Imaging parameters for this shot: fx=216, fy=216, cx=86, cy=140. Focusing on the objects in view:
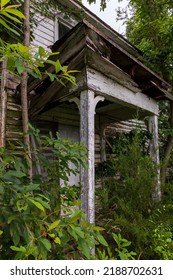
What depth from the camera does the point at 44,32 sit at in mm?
5242

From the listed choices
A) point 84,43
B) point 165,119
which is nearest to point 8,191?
point 84,43

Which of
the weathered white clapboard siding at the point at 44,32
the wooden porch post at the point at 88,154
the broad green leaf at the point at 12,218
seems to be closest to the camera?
the broad green leaf at the point at 12,218

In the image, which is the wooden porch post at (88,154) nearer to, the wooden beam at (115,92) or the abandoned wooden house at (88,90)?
the abandoned wooden house at (88,90)

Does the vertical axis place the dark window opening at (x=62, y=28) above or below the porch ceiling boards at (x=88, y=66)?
above

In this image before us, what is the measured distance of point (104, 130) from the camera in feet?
19.9

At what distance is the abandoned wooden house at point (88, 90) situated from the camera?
2.63 m

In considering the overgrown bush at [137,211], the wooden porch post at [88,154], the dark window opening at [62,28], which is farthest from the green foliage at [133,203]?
the dark window opening at [62,28]

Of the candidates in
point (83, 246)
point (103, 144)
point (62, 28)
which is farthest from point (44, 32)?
point (83, 246)

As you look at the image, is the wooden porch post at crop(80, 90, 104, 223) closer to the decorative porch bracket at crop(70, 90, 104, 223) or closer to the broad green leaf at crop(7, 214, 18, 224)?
the decorative porch bracket at crop(70, 90, 104, 223)

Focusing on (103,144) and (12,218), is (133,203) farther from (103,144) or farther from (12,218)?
(103,144)

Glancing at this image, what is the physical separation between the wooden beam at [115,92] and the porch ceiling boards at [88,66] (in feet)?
0.16

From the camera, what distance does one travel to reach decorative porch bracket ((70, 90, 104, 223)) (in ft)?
8.43
